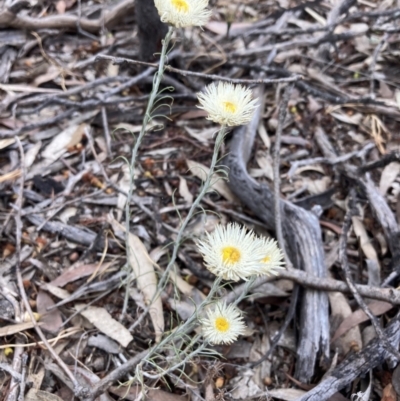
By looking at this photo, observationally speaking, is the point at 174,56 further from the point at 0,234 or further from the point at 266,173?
the point at 0,234

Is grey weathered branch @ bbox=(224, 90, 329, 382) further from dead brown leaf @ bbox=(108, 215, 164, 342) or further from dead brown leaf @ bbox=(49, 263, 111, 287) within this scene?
dead brown leaf @ bbox=(49, 263, 111, 287)

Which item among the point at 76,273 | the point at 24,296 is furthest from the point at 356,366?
the point at 24,296

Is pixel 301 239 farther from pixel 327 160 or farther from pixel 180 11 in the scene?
pixel 180 11

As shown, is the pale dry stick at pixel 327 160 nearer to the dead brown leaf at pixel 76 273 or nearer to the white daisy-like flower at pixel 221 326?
the dead brown leaf at pixel 76 273

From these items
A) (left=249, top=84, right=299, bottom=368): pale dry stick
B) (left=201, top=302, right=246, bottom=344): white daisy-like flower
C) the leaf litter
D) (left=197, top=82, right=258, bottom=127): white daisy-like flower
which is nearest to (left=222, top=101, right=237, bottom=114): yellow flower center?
(left=197, top=82, right=258, bottom=127): white daisy-like flower

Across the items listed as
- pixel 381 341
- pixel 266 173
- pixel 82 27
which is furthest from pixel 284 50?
pixel 381 341

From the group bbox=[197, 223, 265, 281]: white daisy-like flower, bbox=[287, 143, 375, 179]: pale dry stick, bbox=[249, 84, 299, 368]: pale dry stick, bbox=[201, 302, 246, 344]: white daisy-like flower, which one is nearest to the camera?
bbox=[197, 223, 265, 281]: white daisy-like flower

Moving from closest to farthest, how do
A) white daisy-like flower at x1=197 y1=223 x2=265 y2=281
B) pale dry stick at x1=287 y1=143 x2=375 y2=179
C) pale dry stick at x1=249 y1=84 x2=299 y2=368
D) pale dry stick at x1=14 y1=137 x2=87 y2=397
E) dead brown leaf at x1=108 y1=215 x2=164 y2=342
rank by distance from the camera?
1. white daisy-like flower at x1=197 y1=223 x2=265 y2=281
2. pale dry stick at x1=14 y1=137 x2=87 y2=397
3. pale dry stick at x1=249 y1=84 x2=299 y2=368
4. dead brown leaf at x1=108 y1=215 x2=164 y2=342
5. pale dry stick at x1=287 y1=143 x2=375 y2=179

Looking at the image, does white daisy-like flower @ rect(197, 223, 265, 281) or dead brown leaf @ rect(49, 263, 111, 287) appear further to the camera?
dead brown leaf @ rect(49, 263, 111, 287)
